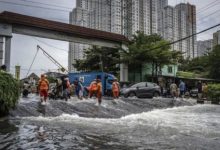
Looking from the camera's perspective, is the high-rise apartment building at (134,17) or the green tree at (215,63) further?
the green tree at (215,63)

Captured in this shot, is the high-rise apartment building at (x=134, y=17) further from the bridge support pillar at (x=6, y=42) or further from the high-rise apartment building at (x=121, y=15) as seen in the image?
the bridge support pillar at (x=6, y=42)

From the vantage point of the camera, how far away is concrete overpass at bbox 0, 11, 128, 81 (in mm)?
31234

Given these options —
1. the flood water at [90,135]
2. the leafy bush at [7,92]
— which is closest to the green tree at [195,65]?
the flood water at [90,135]

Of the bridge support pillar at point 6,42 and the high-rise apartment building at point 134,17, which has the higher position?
the high-rise apartment building at point 134,17

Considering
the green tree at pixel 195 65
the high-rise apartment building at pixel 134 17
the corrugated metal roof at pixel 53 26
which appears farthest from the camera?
the green tree at pixel 195 65

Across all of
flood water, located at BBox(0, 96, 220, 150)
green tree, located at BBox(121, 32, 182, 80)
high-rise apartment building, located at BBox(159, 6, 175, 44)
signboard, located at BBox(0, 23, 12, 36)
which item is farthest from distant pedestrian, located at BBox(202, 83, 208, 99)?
signboard, located at BBox(0, 23, 12, 36)

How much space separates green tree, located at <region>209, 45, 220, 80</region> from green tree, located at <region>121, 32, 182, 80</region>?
35.9 ft

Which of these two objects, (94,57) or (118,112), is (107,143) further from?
(94,57)

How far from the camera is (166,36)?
48.2 meters

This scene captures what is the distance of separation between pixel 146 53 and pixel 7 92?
28.2 m

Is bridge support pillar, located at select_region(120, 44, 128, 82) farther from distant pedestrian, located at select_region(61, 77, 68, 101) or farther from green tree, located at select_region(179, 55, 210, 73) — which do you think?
green tree, located at select_region(179, 55, 210, 73)

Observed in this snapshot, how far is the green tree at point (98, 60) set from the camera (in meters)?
→ 48.1

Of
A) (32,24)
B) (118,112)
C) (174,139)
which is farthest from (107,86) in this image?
(174,139)

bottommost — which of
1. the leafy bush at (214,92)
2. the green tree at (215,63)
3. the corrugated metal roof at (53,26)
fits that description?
the leafy bush at (214,92)
